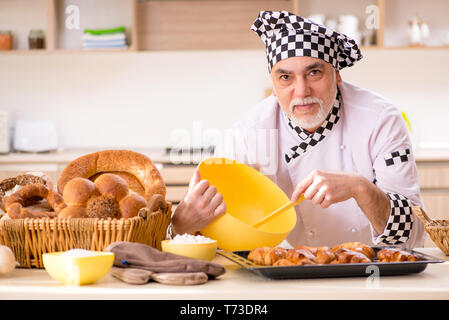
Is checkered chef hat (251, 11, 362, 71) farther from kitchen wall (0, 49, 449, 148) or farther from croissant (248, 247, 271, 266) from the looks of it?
kitchen wall (0, 49, 449, 148)

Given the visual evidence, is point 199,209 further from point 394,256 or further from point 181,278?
point 394,256

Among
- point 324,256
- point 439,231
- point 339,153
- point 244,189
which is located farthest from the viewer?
point 339,153

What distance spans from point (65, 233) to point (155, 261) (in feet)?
0.71

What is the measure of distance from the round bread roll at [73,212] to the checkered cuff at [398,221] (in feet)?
2.87

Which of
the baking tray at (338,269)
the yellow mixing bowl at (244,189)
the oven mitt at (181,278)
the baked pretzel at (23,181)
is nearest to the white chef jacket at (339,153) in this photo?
the yellow mixing bowl at (244,189)

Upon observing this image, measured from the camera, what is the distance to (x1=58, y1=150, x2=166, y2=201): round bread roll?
1.49 meters

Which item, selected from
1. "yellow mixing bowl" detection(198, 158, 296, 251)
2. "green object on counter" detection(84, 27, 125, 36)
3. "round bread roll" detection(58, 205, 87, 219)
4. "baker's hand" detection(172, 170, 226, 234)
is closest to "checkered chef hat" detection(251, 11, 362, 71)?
"yellow mixing bowl" detection(198, 158, 296, 251)

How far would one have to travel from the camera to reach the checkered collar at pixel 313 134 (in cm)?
204

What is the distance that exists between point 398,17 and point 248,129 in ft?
7.87

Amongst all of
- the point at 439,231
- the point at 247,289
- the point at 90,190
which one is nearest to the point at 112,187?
the point at 90,190

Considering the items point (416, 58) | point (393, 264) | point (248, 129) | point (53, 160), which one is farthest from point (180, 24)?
point (393, 264)

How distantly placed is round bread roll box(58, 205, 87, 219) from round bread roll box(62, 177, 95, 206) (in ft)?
0.04

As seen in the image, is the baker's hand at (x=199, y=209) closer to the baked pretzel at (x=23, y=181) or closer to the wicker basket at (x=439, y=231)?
the baked pretzel at (x=23, y=181)

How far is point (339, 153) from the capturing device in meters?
2.04
